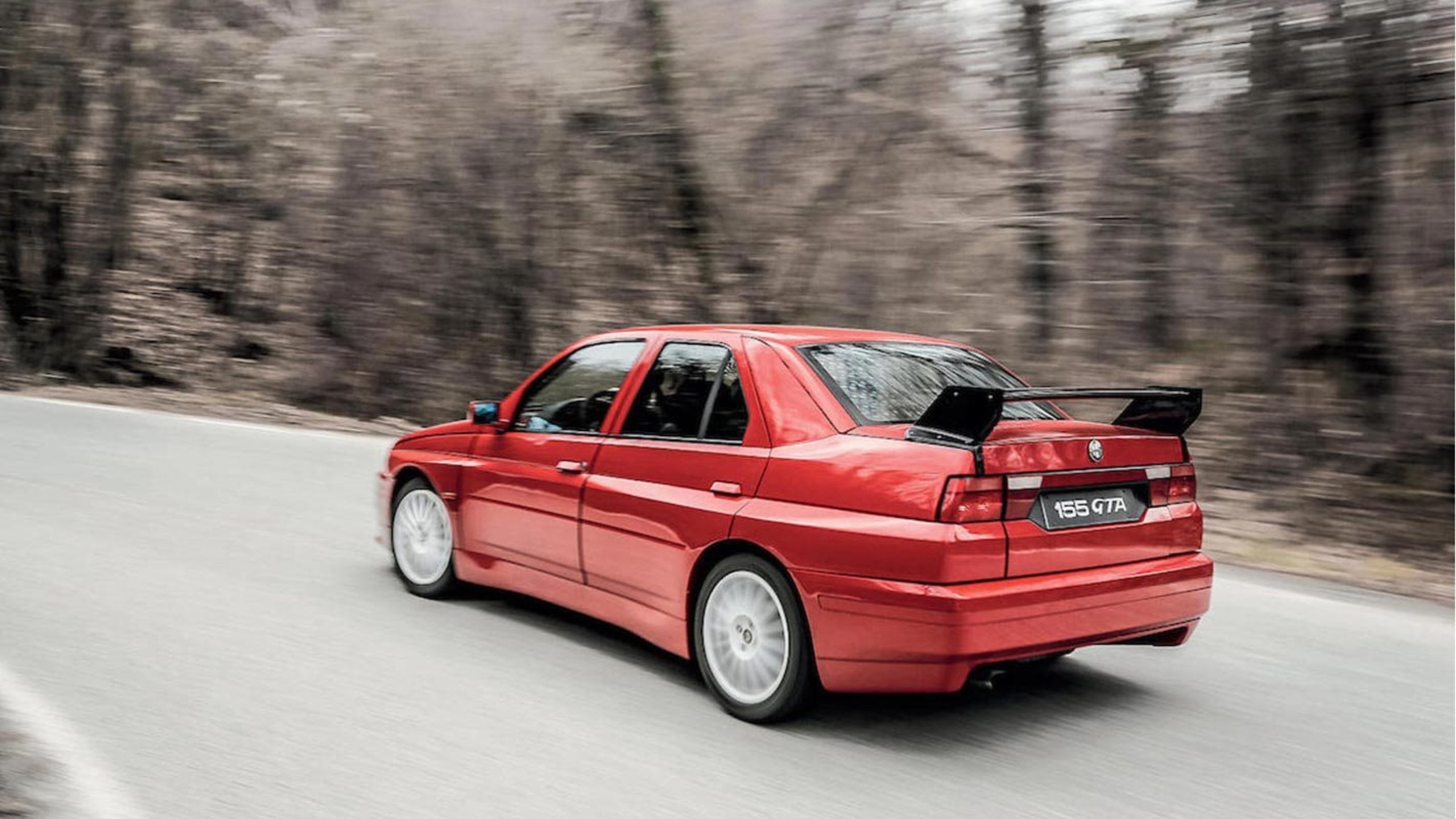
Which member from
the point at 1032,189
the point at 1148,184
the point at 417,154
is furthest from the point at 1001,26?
the point at 417,154

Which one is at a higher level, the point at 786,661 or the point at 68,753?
the point at 786,661

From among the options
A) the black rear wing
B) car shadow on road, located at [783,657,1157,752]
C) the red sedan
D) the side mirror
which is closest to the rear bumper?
the red sedan

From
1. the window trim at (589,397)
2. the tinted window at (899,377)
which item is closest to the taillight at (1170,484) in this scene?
the tinted window at (899,377)

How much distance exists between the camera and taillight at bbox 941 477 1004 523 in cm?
434

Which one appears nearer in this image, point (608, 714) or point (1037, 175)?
point (608, 714)

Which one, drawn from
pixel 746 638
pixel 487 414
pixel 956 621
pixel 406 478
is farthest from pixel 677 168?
pixel 956 621

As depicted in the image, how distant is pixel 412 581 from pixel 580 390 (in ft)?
5.41

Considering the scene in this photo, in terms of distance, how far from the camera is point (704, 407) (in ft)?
17.6

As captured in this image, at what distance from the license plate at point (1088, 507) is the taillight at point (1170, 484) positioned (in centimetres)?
8

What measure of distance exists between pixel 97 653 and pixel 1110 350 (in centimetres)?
907

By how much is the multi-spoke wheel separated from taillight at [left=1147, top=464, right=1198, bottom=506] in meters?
3.62

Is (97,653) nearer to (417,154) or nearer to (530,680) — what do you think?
(530,680)

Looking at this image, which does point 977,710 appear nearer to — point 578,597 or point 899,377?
point 899,377

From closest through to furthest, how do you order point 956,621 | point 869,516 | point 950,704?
1. point 956,621
2. point 869,516
3. point 950,704
